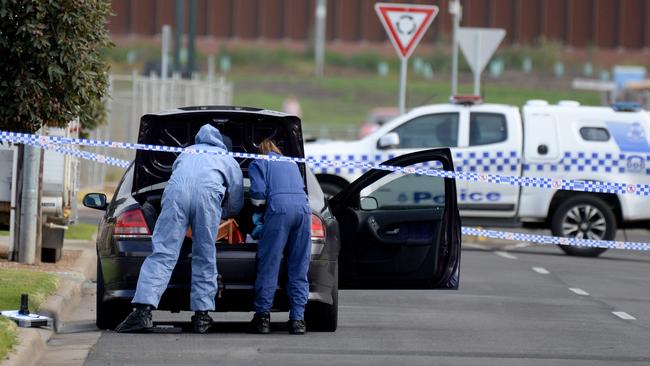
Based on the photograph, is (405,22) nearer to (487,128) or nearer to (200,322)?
(487,128)

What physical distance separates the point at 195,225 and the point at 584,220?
1056 centimetres

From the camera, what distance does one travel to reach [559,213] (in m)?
20.4

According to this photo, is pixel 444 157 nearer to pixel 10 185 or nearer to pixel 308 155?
pixel 10 185

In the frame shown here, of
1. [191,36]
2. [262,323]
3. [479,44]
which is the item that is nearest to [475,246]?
[479,44]

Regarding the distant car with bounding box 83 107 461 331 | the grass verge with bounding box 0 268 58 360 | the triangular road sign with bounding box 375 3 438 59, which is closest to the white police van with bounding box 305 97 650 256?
the triangular road sign with bounding box 375 3 438 59

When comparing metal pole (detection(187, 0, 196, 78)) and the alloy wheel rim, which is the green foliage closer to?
the alloy wheel rim

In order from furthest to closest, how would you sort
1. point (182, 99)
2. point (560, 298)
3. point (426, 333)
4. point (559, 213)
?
1. point (182, 99)
2. point (559, 213)
3. point (560, 298)
4. point (426, 333)

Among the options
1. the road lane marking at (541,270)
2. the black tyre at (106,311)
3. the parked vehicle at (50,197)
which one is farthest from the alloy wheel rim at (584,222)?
the black tyre at (106,311)

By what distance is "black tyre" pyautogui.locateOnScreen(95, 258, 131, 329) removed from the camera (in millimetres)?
10932

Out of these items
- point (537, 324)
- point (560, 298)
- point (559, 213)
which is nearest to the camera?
point (537, 324)

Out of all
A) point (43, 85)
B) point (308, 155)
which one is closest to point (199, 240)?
point (43, 85)

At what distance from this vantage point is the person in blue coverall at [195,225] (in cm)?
1055

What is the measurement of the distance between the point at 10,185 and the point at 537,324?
5.65m

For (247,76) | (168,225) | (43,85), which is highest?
(247,76)
